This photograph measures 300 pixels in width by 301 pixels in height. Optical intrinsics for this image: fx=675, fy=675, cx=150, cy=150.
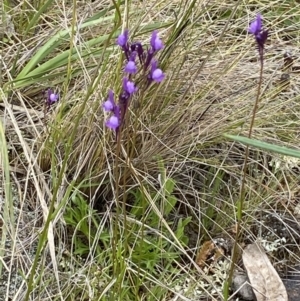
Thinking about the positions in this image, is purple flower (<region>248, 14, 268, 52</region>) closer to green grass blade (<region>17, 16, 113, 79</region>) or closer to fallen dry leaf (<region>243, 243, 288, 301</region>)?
fallen dry leaf (<region>243, 243, 288, 301</region>)

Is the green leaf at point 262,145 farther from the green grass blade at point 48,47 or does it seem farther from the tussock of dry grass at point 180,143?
the green grass blade at point 48,47

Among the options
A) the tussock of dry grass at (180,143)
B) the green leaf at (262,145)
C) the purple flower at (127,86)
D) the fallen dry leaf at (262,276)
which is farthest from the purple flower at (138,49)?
the fallen dry leaf at (262,276)

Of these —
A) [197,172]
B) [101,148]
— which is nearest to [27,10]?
[101,148]

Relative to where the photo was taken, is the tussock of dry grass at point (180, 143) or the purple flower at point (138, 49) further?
the tussock of dry grass at point (180, 143)

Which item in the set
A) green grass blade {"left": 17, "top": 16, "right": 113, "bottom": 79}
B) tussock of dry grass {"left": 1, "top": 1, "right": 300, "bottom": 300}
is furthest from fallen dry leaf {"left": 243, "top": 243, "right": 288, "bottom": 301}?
green grass blade {"left": 17, "top": 16, "right": 113, "bottom": 79}

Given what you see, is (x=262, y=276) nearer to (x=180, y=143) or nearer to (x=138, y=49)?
(x=180, y=143)

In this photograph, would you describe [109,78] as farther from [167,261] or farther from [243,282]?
[243,282]
